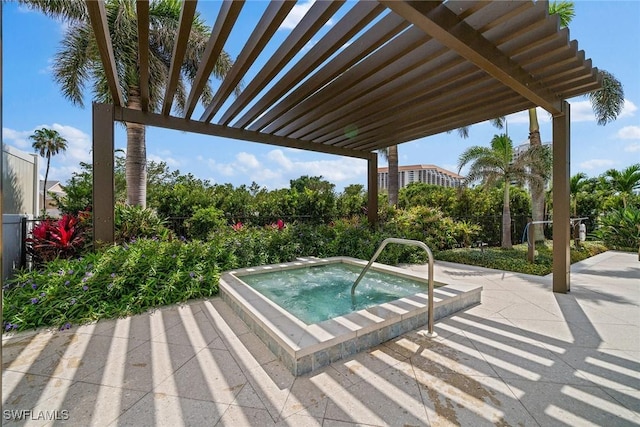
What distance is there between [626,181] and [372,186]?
10986 millimetres

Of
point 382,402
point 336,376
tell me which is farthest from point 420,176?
point 382,402

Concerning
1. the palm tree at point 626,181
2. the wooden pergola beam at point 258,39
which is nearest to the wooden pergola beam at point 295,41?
the wooden pergola beam at point 258,39

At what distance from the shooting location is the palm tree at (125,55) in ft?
22.8

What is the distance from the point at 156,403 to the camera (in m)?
1.99

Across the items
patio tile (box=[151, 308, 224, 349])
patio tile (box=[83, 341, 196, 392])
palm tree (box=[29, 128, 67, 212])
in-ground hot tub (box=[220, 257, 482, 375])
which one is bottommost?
patio tile (box=[83, 341, 196, 392])

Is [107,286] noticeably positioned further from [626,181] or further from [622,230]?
[626,181]

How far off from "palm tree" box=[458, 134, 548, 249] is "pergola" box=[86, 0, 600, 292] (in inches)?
156

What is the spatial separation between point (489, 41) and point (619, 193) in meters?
13.8

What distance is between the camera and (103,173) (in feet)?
14.3

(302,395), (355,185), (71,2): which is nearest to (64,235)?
(302,395)

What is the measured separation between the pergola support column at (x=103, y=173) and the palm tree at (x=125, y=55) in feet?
8.70

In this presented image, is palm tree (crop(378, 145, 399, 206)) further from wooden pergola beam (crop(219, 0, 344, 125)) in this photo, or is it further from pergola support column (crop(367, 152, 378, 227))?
wooden pergola beam (crop(219, 0, 344, 125))

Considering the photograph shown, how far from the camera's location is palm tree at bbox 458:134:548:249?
8602 mm

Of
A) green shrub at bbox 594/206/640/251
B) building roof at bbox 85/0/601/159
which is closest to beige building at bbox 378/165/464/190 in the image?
green shrub at bbox 594/206/640/251
